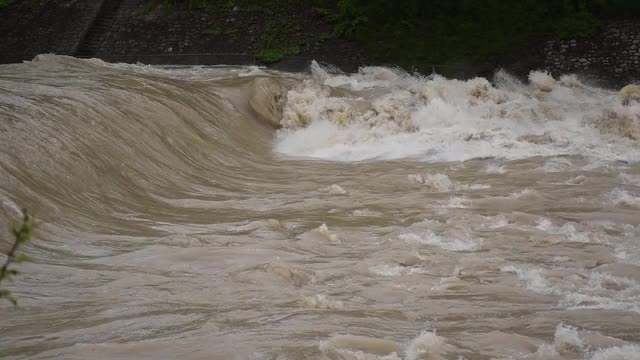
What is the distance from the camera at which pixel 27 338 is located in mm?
5082

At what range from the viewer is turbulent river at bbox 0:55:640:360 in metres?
Result: 5.38

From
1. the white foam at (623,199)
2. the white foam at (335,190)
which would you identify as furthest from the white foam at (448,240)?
the white foam at (623,199)

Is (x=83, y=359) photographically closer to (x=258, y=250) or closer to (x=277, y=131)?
(x=258, y=250)

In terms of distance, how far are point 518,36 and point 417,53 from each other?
2474 mm

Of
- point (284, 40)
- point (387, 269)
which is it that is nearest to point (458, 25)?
point (284, 40)

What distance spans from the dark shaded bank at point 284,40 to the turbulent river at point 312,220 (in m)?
3.61

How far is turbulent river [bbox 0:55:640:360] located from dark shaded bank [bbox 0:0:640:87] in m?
3.61

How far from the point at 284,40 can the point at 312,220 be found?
12949mm

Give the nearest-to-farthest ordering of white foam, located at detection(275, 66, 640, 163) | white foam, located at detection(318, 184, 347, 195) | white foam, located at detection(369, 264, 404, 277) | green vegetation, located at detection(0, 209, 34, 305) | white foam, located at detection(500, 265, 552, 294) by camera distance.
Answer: green vegetation, located at detection(0, 209, 34, 305) → white foam, located at detection(500, 265, 552, 294) → white foam, located at detection(369, 264, 404, 277) → white foam, located at detection(318, 184, 347, 195) → white foam, located at detection(275, 66, 640, 163)

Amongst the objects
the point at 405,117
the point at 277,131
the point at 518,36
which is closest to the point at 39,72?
the point at 277,131

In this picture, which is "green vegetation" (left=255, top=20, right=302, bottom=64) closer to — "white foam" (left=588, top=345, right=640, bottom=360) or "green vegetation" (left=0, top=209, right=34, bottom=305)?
"white foam" (left=588, top=345, right=640, bottom=360)

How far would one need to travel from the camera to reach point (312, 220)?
8.65 meters

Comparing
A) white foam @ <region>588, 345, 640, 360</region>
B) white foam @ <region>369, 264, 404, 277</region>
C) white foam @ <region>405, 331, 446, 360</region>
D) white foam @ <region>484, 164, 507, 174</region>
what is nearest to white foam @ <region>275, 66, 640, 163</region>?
white foam @ <region>484, 164, 507, 174</region>

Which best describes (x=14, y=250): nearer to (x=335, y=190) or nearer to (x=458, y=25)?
(x=335, y=190)
